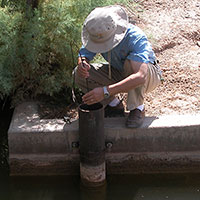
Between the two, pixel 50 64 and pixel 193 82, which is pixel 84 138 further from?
pixel 193 82

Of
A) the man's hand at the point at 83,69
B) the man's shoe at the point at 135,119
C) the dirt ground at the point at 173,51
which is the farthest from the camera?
the dirt ground at the point at 173,51

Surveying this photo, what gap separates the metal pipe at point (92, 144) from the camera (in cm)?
348

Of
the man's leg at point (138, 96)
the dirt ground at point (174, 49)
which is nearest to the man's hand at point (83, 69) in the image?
the man's leg at point (138, 96)

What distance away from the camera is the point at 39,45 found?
4.13 metres

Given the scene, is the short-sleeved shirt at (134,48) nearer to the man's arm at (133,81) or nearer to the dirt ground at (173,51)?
the man's arm at (133,81)

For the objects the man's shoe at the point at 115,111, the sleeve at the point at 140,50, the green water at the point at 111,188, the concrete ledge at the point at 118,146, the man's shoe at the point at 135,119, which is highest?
the sleeve at the point at 140,50

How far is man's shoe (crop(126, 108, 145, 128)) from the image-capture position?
3.72 metres

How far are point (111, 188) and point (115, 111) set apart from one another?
2.53ft

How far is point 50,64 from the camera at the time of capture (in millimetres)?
4512

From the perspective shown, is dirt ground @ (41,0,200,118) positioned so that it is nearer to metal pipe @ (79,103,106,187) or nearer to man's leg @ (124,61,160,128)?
man's leg @ (124,61,160,128)

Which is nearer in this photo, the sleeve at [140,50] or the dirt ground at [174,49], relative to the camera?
the sleeve at [140,50]

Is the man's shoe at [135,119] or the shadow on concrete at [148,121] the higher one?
the man's shoe at [135,119]

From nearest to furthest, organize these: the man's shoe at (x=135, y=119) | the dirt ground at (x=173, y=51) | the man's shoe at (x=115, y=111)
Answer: the man's shoe at (x=135, y=119), the man's shoe at (x=115, y=111), the dirt ground at (x=173, y=51)

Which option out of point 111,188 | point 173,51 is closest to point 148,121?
point 111,188
